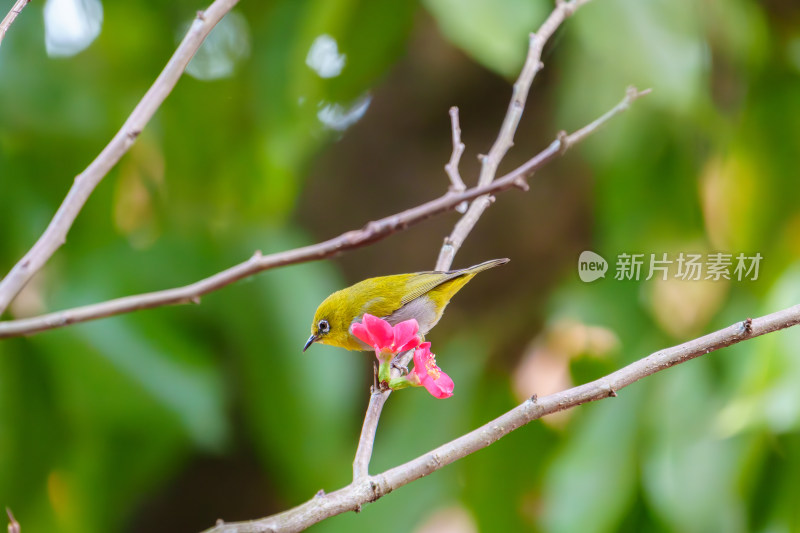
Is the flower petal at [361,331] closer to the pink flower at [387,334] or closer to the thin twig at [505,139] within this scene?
the pink flower at [387,334]

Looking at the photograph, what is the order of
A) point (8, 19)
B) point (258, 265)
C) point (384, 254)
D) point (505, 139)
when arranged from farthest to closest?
point (384, 254)
point (505, 139)
point (8, 19)
point (258, 265)

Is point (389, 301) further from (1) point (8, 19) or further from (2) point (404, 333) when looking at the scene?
(1) point (8, 19)

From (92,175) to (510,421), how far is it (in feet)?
1.27

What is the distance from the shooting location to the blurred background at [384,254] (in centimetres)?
200

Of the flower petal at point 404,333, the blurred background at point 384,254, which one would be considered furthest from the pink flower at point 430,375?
the blurred background at point 384,254

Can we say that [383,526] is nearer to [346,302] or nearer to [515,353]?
[515,353]

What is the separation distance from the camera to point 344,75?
7.34 feet

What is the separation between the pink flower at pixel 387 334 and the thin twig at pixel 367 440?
6cm

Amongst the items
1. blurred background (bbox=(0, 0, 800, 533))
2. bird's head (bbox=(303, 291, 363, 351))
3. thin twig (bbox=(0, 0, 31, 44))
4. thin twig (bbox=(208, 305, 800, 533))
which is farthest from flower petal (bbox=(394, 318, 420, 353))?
blurred background (bbox=(0, 0, 800, 533))

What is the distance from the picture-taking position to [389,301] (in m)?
1.04

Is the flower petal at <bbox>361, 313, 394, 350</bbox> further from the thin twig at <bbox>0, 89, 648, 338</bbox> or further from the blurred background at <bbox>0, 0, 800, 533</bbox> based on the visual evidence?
the blurred background at <bbox>0, 0, 800, 533</bbox>

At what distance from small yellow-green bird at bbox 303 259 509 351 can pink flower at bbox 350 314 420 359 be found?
8.1 inches

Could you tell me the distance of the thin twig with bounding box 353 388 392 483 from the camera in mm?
696

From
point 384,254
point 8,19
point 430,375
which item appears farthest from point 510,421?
point 384,254
